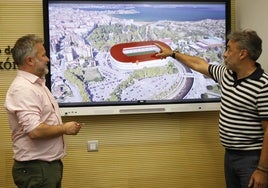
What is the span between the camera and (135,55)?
10.1ft

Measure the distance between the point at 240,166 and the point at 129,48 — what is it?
4.19ft

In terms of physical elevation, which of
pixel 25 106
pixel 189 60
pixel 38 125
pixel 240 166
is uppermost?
pixel 189 60

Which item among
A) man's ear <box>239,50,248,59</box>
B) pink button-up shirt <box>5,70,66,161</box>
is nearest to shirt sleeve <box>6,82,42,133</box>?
pink button-up shirt <box>5,70,66,161</box>

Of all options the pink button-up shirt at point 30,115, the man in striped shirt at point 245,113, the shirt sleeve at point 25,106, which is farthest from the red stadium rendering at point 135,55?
the shirt sleeve at point 25,106

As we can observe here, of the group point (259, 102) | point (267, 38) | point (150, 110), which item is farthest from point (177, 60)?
point (259, 102)

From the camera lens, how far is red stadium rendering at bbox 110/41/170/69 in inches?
120

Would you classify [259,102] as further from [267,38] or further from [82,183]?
[82,183]

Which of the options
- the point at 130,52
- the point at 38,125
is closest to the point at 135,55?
the point at 130,52

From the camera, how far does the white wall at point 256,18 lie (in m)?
2.93

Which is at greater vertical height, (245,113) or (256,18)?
(256,18)

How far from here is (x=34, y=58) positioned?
2.27 meters

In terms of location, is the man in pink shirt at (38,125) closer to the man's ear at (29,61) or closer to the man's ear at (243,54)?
the man's ear at (29,61)

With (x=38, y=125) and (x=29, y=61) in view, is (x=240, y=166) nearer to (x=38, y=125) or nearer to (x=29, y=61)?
(x=38, y=125)

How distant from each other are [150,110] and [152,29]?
662mm
